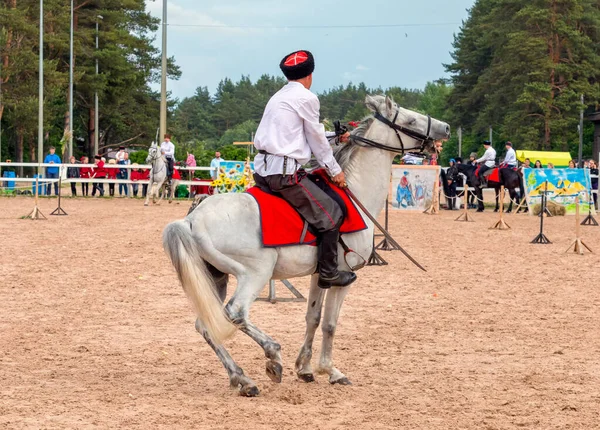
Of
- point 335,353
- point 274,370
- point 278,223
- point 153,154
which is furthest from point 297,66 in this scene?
point 153,154

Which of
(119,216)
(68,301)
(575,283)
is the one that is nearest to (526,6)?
Answer: (119,216)

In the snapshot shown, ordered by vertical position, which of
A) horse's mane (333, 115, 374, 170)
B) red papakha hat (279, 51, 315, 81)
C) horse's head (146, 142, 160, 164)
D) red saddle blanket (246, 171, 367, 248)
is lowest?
red saddle blanket (246, 171, 367, 248)

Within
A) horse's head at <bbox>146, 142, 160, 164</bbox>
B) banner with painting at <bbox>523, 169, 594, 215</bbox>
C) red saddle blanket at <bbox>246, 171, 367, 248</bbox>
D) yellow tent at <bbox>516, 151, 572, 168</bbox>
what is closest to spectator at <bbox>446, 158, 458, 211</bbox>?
banner with painting at <bbox>523, 169, 594, 215</bbox>

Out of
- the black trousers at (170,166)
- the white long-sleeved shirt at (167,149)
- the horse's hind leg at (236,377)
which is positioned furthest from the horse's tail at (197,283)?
Result: the black trousers at (170,166)

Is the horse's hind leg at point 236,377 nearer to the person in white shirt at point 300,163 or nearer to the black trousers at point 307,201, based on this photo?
the person in white shirt at point 300,163

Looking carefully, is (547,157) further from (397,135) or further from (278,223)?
(278,223)

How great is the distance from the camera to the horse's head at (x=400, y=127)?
7.60 m

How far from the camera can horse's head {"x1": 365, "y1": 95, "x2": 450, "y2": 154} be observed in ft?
24.9

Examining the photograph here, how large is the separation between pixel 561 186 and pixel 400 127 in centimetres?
2302

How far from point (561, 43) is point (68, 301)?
56.9 m

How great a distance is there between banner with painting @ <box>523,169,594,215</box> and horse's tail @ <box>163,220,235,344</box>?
23.3m

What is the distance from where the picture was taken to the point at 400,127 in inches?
299

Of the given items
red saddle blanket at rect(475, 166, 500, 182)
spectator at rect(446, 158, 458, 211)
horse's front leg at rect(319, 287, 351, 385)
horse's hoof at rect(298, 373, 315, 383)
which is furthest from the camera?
spectator at rect(446, 158, 458, 211)

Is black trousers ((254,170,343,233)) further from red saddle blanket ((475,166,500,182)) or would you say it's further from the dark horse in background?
red saddle blanket ((475,166,500,182))
